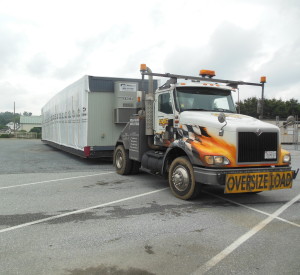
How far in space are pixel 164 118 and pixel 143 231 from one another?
12.0ft

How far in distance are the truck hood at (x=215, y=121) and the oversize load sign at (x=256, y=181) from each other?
911 millimetres

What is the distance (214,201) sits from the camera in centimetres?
683

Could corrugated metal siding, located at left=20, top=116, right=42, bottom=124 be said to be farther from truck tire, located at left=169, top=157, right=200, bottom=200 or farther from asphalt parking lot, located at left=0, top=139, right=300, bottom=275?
truck tire, located at left=169, top=157, right=200, bottom=200

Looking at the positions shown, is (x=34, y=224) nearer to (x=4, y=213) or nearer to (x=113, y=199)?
(x=4, y=213)

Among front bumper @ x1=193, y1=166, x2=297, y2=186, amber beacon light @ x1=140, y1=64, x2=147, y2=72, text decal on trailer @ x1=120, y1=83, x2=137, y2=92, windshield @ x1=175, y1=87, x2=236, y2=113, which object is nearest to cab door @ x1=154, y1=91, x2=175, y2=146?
windshield @ x1=175, y1=87, x2=236, y2=113

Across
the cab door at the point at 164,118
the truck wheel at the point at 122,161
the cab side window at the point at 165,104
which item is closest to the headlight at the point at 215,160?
the cab door at the point at 164,118

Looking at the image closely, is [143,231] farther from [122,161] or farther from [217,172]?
[122,161]

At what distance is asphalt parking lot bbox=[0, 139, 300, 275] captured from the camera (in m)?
3.62

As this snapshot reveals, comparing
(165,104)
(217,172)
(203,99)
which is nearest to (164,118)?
(165,104)

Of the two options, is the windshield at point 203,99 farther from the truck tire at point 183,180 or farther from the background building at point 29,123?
the background building at point 29,123

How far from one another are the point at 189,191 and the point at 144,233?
2.18m

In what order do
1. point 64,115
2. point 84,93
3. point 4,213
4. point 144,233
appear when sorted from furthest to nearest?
point 64,115, point 84,93, point 4,213, point 144,233

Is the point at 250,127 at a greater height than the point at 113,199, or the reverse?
the point at 250,127

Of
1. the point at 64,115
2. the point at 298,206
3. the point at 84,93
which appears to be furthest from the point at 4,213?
the point at 64,115
